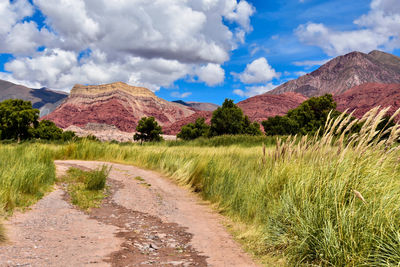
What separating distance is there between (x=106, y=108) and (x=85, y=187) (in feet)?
577

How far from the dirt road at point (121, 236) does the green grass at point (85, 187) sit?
9.1 inches

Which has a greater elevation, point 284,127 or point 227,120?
point 284,127

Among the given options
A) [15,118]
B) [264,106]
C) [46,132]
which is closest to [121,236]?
[15,118]

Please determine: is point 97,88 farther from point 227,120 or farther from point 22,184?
point 22,184

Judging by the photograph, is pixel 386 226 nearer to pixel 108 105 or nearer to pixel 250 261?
pixel 250 261

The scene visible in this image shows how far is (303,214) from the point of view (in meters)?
3.60

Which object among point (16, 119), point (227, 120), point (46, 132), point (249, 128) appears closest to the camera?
point (16, 119)

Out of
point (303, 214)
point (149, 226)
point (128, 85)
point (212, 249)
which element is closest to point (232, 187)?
point (149, 226)

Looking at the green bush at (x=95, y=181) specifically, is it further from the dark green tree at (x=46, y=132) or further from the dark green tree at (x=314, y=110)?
the dark green tree at (x=46, y=132)

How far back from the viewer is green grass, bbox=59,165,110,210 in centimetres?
657

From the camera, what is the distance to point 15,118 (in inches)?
1558

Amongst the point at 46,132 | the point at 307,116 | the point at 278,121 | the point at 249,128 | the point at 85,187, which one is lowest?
the point at 46,132

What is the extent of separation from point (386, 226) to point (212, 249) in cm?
218

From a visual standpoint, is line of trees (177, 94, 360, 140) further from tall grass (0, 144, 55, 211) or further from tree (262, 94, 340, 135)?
tall grass (0, 144, 55, 211)
